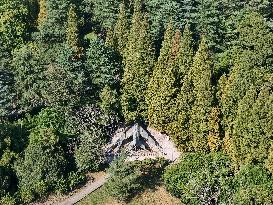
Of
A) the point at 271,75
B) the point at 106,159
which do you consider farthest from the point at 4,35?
the point at 271,75

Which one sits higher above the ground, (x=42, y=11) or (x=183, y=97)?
(x=42, y=11)

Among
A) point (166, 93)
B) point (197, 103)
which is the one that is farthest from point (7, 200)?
point (197, 103)

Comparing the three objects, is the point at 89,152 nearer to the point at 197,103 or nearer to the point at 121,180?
the point at 121,180

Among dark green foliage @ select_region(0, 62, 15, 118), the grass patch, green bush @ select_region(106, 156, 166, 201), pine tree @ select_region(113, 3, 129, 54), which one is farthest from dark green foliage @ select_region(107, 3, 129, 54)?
the grass patch

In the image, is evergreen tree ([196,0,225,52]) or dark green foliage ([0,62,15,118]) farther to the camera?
evergreen tree ([196,0,225,52])

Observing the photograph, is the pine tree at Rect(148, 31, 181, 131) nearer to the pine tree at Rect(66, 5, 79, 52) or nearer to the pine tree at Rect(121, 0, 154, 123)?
the pine tree at Rect(121, 0, 154, 123)
